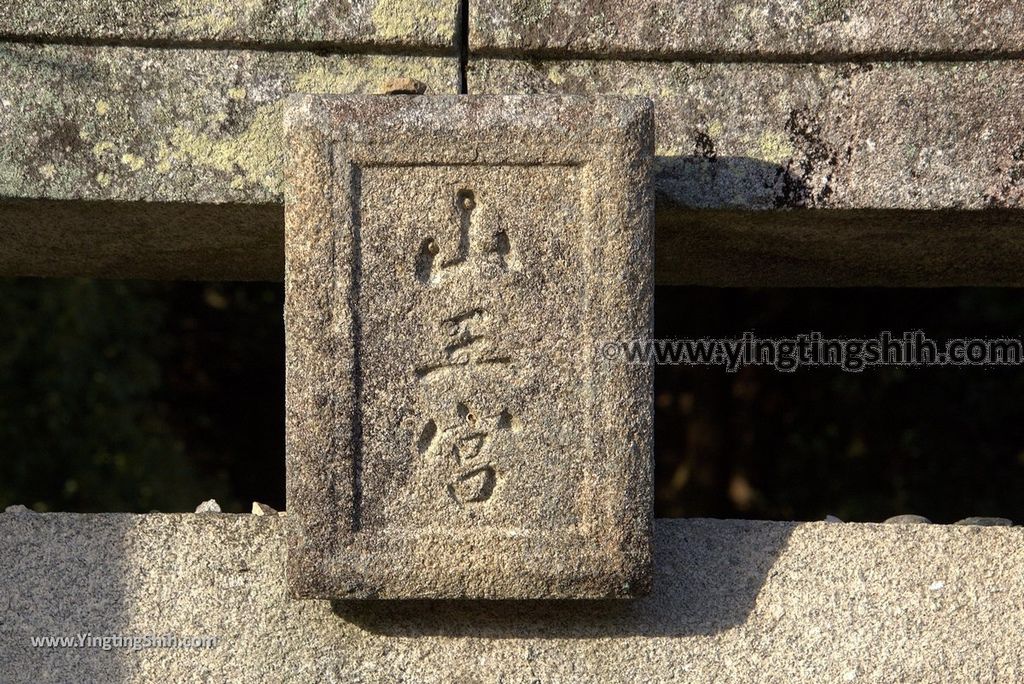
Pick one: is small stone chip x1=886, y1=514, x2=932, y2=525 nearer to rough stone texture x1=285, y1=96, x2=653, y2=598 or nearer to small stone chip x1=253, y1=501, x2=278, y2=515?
rough stone texture x1=285, y1=96, x2=653, y2=598

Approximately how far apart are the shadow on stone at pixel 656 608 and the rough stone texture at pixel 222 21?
784 mm

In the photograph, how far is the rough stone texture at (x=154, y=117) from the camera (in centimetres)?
179

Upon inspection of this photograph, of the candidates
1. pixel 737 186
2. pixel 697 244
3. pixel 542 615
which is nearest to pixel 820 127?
pixel 737 186

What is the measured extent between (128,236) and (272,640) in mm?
651

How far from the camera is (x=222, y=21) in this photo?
70.9 inches

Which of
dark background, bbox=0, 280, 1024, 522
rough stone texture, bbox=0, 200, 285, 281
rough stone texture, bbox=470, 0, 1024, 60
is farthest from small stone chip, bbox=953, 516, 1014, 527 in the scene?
dark background, bbox=0, 280, 1024, 522

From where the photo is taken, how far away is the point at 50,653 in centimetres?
175

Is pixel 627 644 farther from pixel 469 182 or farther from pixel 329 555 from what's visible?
pixel 469 182

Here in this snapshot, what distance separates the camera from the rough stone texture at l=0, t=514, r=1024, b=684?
1740mm

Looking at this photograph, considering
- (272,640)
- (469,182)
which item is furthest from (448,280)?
(272,640)

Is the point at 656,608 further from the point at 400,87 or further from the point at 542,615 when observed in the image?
the point at 400,87

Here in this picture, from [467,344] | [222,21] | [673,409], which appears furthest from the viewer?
[673,409]

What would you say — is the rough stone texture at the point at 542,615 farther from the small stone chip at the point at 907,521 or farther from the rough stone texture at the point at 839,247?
the rough stone texture at the point at 839,247

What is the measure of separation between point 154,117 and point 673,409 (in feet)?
11.6
